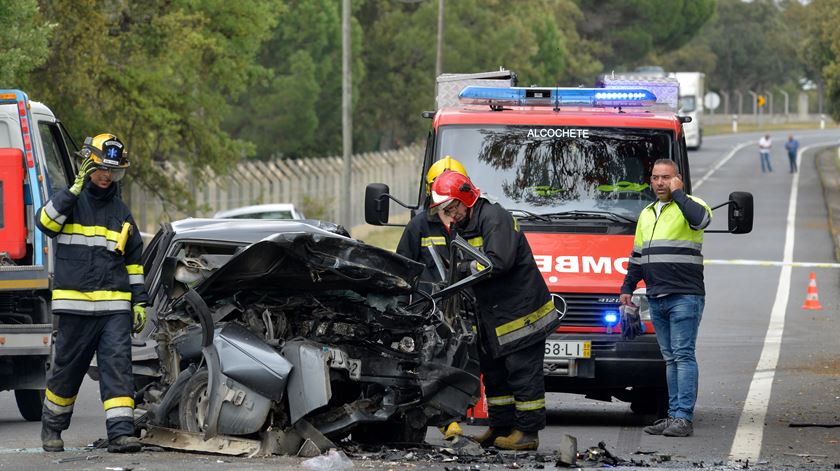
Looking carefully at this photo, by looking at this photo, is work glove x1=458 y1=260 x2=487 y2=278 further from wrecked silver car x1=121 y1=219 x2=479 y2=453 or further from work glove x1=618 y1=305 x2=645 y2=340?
work glove x1=618 y1=305 x2=645 y2=340

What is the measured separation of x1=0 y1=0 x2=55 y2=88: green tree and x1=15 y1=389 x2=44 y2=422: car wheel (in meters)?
7.80

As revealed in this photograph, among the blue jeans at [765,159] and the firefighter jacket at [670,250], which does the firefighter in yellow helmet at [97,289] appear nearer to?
the firefighter jacket at [670,250]

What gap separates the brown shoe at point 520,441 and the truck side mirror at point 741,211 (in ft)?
8.07

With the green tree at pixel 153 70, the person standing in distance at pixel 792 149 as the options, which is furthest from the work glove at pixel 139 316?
the person standing in distance at pixel 792 149

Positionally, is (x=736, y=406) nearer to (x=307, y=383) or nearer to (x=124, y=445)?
(x=307, y=383)

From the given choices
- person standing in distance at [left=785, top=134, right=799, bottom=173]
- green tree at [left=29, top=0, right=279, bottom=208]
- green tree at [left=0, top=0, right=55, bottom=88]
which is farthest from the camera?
person standing in distance at [left=785, top=134, right=799, bottom=173]

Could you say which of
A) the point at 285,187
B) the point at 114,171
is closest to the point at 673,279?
the point at 114,171

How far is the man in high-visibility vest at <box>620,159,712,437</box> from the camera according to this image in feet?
33.2

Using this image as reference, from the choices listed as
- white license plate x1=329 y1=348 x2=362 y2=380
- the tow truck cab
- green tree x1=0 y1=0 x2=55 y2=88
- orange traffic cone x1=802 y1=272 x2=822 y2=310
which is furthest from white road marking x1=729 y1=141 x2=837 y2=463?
green tree x1=0 y1=0 x2=55 y2=88

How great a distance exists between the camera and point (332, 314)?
8.66 m

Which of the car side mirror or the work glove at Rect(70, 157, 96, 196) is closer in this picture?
the work glove at Rect(70, 157, 96, 196)

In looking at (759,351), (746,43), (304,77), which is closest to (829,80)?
(304,77)

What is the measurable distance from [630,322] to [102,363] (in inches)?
138

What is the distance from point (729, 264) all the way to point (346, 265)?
72.5 ft
